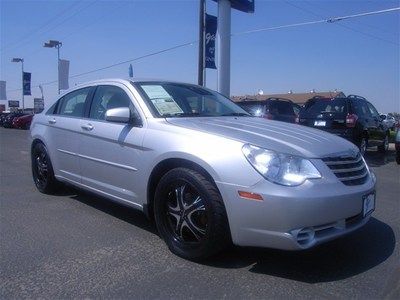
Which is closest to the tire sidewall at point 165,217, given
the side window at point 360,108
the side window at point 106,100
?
the side window at point 106,100

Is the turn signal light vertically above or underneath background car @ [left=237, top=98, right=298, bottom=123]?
underneath

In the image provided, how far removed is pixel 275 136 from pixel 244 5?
54.4ft

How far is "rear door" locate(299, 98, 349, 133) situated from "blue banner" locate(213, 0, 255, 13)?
8.49m

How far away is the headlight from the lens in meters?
3.23

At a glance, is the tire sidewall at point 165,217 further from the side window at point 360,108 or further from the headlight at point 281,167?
the side window at point 360,108

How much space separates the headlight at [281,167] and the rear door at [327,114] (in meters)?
7.77

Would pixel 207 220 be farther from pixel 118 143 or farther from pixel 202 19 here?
pixel 202 19

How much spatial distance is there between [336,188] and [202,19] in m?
16.4

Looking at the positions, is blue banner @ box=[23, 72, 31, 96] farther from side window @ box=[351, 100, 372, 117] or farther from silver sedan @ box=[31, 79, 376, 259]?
silver sedan @ box=[31, 79, 376, 259]

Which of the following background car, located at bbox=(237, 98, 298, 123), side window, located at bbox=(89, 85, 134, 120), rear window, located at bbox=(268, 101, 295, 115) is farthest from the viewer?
rear window, located at bbox=(268, 101, 295, 115)

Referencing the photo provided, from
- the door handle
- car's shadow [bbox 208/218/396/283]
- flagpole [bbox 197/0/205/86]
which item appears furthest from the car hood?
flagpole [bbox 197/0/205/86]

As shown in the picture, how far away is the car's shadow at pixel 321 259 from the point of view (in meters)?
3.45

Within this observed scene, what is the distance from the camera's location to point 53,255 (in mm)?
3824

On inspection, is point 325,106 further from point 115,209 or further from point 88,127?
point 88,127
